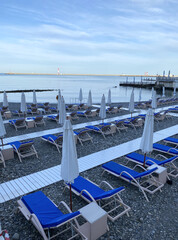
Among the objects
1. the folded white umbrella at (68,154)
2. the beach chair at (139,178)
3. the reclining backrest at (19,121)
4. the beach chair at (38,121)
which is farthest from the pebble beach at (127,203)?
the beach chair at (38,121)

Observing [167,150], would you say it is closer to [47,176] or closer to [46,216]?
[47,176]

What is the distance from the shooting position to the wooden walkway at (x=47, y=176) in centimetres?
466

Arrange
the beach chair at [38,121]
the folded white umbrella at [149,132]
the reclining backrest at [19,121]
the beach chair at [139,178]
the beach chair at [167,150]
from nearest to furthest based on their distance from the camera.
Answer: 1. the beach chair at [139,178]
2. the folded white umbrella at [149,132]
3. the beach chair at [167,150]
4. the reclining backrest at [19,121]
5. the beach chair at [38,121]

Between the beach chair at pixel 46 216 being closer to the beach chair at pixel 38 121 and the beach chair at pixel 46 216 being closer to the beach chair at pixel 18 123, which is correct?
the beach chair at pixel 18 123

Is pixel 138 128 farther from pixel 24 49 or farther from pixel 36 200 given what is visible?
pixel 24 49

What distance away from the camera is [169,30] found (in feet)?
82.0

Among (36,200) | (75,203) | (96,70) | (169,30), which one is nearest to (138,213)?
(75,203)

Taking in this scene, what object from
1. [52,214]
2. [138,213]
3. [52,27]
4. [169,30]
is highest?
[52,27]

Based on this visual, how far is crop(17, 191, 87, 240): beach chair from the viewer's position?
2930 mm

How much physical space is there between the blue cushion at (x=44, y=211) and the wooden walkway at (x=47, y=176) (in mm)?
985

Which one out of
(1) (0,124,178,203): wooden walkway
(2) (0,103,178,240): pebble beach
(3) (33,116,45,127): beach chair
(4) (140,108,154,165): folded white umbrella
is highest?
(4) (140,108,154,165): folded white umbrella

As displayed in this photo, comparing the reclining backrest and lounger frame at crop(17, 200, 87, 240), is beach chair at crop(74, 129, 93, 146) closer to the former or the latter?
the reclining backrest

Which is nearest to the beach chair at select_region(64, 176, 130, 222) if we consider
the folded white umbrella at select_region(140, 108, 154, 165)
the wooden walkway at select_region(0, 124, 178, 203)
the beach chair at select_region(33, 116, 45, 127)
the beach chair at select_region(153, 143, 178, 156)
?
the wooden walkway at select_region(0, 124, 178, 203)

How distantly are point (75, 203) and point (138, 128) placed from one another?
7.77 m
